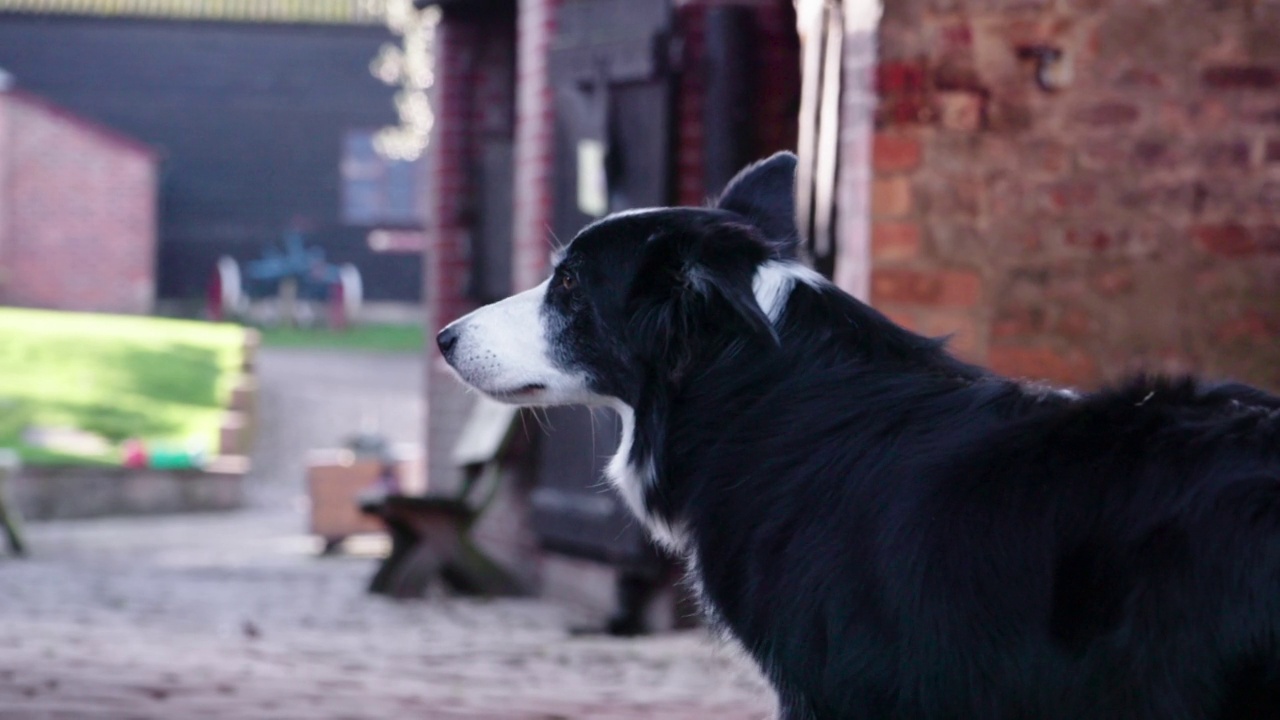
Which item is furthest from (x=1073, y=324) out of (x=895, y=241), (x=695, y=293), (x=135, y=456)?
(x=135, y=456)

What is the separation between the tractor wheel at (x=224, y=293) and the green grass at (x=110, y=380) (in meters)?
6.17

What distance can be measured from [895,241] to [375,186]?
100 ft

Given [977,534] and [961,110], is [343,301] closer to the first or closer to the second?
[961,110]

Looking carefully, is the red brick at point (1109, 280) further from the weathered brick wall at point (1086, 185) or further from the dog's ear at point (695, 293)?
the dog's ear at point (695, 293)

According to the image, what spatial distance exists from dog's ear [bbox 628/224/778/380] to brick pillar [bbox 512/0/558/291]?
519cm

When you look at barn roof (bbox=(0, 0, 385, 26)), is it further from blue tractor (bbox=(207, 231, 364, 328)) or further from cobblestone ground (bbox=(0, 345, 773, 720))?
cobblestone ground (bbox=(0, 345, 773, 720))

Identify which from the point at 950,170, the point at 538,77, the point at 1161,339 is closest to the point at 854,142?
the point at 950,170

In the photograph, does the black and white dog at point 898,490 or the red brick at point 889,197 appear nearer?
the black and white dog at point 898,490

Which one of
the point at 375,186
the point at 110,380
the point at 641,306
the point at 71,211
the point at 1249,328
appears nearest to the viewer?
the point at 641,306

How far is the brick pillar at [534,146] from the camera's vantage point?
8.60 meters

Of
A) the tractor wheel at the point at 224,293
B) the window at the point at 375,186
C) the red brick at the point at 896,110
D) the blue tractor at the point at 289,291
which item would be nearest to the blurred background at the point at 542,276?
the red brick at the point at 896,110

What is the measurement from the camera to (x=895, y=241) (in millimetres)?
5328

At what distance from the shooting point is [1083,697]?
271cm

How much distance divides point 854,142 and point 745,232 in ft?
7.71
